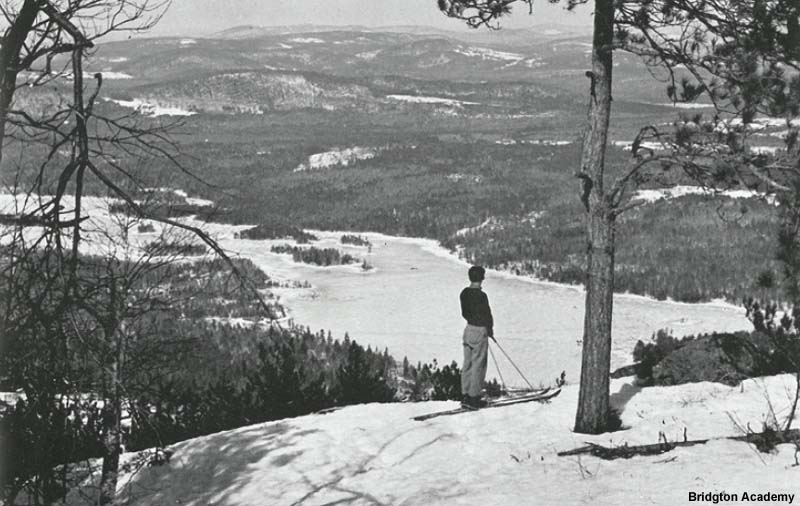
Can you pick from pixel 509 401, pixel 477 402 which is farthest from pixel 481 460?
pixel 509 401

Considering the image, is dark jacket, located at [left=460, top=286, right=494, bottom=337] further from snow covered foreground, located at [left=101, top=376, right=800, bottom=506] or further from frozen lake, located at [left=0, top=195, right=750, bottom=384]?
frozen lake, located at [left=0, top=195, right=750, bottom=384]

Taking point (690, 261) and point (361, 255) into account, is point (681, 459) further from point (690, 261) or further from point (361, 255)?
point (361, 255)

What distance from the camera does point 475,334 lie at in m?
8.37

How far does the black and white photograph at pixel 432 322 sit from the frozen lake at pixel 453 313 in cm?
11

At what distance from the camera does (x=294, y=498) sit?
21.7 feet

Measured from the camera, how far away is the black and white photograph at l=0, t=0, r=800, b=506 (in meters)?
4.84

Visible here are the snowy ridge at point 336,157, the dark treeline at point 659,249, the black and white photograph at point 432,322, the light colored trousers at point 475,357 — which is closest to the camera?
the black and white photograph at point 432,322

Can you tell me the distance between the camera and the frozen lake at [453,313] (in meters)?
15.6

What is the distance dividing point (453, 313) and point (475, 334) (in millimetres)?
10647

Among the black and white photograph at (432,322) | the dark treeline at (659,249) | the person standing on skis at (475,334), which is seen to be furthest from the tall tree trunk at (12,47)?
the dark treeline at (659,249)

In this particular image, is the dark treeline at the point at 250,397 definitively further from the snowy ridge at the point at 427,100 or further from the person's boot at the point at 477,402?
the snowy ridge at the point at 427,100

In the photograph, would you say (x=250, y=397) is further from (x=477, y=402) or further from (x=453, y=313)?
(x=453, y=313)

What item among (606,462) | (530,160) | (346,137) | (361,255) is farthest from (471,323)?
(346,137)

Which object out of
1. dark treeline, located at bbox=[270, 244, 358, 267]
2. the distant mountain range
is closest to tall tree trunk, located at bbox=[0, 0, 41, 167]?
dark treeline, located at bbox=[270, 244, 358, 267]
